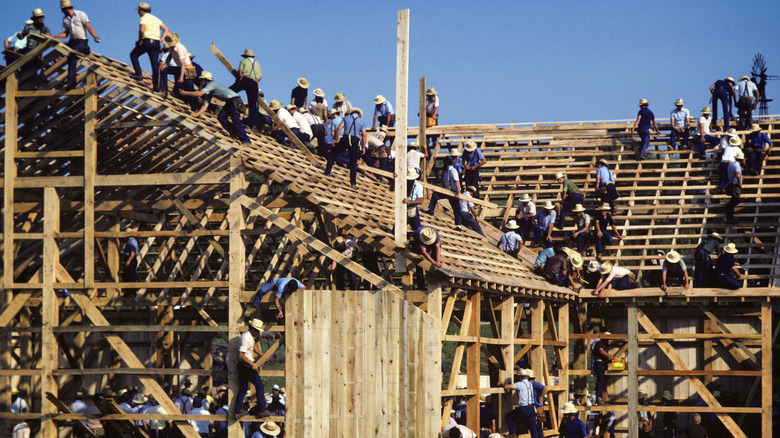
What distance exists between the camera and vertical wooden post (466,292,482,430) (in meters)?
19.2

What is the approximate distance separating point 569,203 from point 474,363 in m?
8.55

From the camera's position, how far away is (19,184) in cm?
1964

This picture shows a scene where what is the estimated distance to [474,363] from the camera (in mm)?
19297

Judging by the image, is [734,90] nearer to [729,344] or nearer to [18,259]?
[729,344]

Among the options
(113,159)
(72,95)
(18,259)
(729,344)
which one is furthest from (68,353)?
(729,344)

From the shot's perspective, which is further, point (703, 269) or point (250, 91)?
point (703, 269)

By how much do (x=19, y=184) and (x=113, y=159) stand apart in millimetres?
2374

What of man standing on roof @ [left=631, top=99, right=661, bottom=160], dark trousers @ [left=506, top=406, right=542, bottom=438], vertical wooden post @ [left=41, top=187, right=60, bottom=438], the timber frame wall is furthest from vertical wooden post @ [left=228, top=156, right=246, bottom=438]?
man standing on roof @ [left=631, top=99, right=661, bottom=160]

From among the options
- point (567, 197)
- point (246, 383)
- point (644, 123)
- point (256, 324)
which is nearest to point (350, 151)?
point (256, 324)

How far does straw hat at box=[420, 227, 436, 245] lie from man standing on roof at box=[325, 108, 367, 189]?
397 cm

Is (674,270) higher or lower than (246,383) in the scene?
higher

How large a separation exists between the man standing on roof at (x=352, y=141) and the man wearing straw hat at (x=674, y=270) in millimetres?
7070

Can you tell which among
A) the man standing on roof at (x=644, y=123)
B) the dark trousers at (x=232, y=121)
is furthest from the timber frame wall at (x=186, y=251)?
the man standing on roof at (x=644, y=123)

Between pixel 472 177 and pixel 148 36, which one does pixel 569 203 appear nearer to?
pixel 472 177
